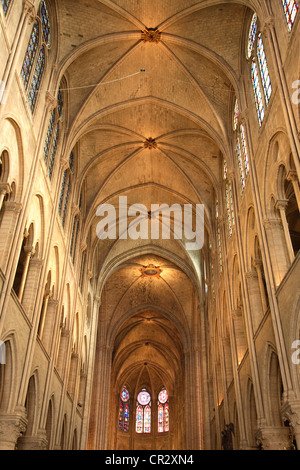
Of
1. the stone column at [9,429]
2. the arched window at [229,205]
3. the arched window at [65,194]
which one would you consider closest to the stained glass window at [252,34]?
the arched window at [229,205]

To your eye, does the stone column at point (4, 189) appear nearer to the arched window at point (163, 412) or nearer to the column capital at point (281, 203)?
the column capital at point (281, 203)

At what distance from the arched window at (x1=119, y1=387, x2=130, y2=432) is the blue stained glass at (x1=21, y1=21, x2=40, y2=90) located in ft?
133

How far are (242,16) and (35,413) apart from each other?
50.1 ft

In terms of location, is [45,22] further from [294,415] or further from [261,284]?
[294,415]

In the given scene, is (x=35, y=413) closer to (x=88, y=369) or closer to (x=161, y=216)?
(x=88, y=369)

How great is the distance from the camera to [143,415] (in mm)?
48938

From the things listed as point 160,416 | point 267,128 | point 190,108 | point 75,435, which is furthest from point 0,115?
point 160,416

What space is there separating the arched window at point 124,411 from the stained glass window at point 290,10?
43359 mm

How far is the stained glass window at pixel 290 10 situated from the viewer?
1122 centimetres

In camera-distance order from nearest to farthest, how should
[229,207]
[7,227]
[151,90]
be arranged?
[7,227]
[229,207]
[151,90]

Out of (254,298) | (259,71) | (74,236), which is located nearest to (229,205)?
(254,298)

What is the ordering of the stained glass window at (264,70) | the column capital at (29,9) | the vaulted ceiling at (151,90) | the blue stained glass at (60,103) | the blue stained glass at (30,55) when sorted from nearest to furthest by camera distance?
the column capital at (29,9), the stained glass window at (264,70), the blue stained glass at (30,55), the vaulted ceiling at (151,90), the blue stained glass at (60,103)

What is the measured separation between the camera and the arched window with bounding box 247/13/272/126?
1386cm

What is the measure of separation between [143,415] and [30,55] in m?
42.5
